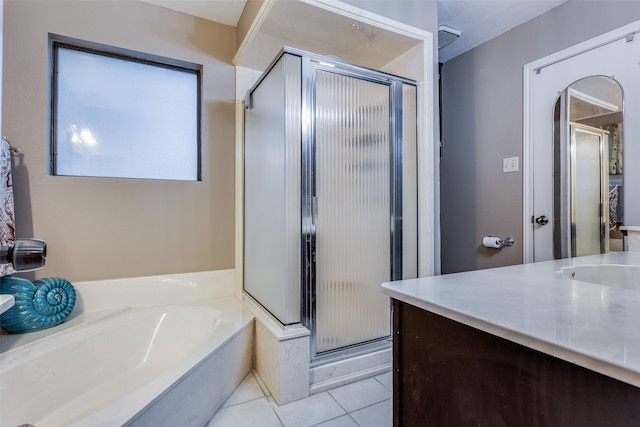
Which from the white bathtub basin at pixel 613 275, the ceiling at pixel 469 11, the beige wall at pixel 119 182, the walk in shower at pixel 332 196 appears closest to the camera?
the white bathtub basin at pixel 613 275

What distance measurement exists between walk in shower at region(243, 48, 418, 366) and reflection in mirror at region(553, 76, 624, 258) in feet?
3.35

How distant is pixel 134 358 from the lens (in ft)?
5.42

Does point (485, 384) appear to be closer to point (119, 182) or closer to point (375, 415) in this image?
point (375, 415)

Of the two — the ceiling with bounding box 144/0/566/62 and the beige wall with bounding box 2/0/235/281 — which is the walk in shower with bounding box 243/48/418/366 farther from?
the ceiling with bounding box 144/0/566/62

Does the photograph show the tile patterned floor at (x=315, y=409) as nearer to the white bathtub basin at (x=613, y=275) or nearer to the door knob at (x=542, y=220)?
the white bathtub basin at (x=613, y=275)

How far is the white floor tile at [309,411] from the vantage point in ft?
4.49

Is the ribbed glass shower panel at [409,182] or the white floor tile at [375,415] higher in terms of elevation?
the ribbed glass shower panel at [409,182]

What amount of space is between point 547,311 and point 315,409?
1230 millimetres

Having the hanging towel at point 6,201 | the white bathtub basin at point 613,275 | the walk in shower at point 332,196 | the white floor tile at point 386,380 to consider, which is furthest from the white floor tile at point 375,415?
the hanging towel at point 6,201

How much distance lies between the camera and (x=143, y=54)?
6.58 feet

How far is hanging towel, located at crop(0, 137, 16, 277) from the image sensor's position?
4.83ft

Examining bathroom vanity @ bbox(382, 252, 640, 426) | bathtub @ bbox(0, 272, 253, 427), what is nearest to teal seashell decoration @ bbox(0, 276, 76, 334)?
bathtub @ bbox(0, 272, 253, 427)

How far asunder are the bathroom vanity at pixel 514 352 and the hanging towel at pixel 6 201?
72.6 inches

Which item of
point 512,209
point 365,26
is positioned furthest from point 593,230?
point 365,26
